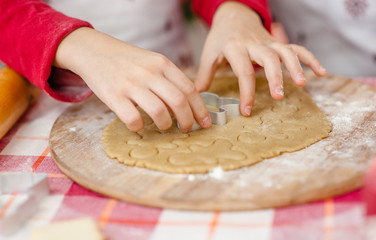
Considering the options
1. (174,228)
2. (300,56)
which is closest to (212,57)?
(300,56)

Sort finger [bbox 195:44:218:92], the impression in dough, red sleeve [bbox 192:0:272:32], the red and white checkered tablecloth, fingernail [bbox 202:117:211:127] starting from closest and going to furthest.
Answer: the red and white checkered tablecloth
the impression in dough
fingernail [bbox 202:117:211:127]
finger [bbox 195:44:218:92]
red sleeve [bbox 192:0:272:32]

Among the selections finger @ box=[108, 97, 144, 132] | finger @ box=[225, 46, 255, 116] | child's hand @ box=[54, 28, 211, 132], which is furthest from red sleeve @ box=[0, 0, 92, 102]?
finger @ box=[225, 46, 255, 116]

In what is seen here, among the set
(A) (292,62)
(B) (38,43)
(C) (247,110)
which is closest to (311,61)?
(A) (292,62)

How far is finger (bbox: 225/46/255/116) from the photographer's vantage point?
884 millimetres

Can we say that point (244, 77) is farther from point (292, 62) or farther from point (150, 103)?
point (150, 103)

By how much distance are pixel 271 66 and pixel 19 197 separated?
0.55 m

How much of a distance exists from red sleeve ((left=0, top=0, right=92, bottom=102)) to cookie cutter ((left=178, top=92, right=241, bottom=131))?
29 centimetres

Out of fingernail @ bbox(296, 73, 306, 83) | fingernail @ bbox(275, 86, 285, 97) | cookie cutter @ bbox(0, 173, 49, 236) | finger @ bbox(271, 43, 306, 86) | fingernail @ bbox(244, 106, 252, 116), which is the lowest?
cookie cutter @ bbox(0, 173, 49, 236)

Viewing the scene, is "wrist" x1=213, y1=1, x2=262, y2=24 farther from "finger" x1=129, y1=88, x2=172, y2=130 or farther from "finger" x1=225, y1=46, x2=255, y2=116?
"finger" x1=129, y1=88, x2=172, y2=130

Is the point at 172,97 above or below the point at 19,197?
above

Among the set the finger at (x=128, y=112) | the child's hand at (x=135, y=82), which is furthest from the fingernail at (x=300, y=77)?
the finger at (x=128, y=112)

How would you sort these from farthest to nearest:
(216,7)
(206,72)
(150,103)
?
(216,7)
(206,72)
(150,103)

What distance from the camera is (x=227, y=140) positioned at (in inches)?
31.5

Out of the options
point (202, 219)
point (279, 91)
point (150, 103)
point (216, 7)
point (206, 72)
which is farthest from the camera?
point (216, 7)
